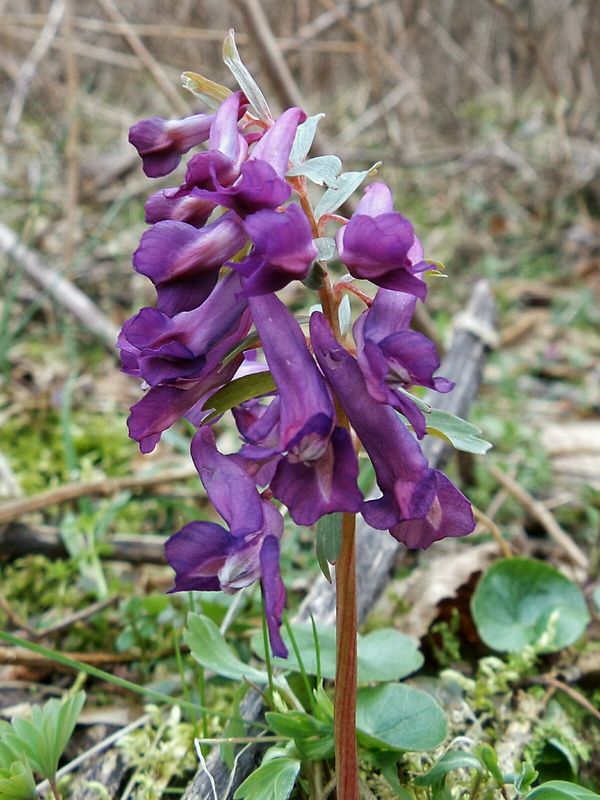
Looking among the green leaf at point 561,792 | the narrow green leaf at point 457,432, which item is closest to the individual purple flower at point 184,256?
the narrow green leaf at point 457,432

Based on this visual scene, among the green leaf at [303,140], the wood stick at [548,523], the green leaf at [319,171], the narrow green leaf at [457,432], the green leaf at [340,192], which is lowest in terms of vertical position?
the wood stick at [548,523]

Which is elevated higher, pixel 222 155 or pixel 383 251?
pixel 222 155

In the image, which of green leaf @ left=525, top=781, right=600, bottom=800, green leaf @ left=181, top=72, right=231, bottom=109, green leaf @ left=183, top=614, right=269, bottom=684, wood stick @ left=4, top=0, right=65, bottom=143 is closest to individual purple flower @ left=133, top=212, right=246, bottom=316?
green leaf @ left=181, top=72, right=231, bottom=109

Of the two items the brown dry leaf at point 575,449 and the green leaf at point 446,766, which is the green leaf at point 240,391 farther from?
the brown dry leaf at point 575,449

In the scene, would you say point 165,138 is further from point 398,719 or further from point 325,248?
point 398,719

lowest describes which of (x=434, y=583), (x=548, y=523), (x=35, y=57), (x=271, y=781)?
(x=548, y=523)

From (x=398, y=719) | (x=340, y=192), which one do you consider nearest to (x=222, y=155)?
(x=340, y=192)

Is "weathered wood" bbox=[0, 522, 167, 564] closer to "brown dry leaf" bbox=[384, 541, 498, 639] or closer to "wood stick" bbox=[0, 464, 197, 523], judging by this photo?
"wood stick" bbox=[0, 464, 197, 523]

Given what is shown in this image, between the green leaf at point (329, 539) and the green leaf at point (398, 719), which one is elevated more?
the green leaf at point (329, 539)
